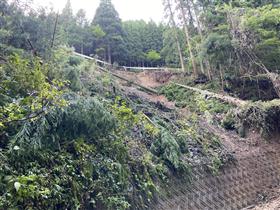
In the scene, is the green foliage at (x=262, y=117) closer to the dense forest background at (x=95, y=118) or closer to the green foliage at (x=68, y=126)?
the dense forest background at (x=95, y=118)

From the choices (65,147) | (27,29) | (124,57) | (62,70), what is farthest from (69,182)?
(124,57)

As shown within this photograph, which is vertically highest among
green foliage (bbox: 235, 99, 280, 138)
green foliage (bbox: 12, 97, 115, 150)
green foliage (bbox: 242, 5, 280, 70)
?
green foliage (bbox: 242, 5, 280, 70)

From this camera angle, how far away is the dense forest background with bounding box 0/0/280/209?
3.15m

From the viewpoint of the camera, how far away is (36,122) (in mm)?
3359

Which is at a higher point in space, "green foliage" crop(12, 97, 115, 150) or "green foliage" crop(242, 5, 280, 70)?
"green foliage" crop(242, 5, 280, 70)

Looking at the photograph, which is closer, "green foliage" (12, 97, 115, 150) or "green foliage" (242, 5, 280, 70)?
"green foliage" (12, 97, 115, 150)

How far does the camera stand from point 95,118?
3.89 m

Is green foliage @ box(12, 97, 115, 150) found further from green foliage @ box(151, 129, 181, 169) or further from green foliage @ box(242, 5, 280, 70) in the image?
green foliage @ box(242, 5, 280, 70)

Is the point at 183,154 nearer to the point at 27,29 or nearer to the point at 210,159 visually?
the point at 210,159

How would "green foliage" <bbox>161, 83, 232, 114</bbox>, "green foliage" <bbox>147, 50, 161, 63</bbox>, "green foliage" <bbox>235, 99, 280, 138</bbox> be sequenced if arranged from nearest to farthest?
"green foliage" <bbox>235, 99, 280, 138</bbox>
"green foliage" <bbox>161, 83, 232, 114</bbox>
"green foliage" <bbox>147, 50, 161, 63</bbox>

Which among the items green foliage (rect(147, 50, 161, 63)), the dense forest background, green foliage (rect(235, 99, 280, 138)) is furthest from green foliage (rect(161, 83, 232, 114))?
green foliage (rect(147, 50, 161, 63))

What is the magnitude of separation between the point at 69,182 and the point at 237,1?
1229 cm

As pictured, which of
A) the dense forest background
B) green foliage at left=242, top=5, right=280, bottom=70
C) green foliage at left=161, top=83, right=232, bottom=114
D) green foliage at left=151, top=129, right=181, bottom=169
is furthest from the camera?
green foliage at left=242, top=5, right=280, bottom=70

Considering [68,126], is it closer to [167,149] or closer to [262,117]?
[167,149]
